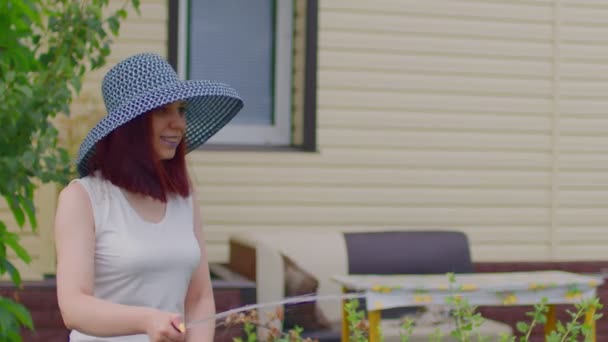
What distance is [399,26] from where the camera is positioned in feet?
27.6

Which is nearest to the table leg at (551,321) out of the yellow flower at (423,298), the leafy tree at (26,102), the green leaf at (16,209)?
the yellow flower at (423,298)

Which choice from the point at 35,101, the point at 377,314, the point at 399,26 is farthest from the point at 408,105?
the point at 35,101

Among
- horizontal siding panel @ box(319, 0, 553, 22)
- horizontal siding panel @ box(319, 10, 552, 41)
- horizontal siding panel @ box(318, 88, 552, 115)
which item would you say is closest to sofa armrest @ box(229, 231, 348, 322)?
horizontal siding panel @ box(318, 88, 552, 115)

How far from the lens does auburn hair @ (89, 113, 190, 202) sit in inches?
128

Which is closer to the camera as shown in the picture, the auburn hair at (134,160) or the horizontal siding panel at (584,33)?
the auburn hair at (134,160)

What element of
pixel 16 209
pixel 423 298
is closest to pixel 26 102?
pixel 16 209

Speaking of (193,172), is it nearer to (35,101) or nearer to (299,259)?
(299,259)

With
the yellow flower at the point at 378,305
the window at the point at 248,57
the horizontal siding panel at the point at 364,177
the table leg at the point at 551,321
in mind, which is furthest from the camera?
the window at the point at 248,57

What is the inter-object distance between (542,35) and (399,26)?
117cm

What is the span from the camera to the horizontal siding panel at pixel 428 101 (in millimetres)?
8320

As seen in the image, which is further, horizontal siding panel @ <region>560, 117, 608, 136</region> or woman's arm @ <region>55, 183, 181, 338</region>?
horizontal siding panel @ <region>560, 117, 608, 136</region>

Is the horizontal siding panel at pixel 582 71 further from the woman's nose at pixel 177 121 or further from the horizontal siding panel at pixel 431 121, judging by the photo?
the woman's nose at pixel 177 121

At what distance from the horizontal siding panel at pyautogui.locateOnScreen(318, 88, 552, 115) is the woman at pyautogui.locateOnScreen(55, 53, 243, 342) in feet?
16.1

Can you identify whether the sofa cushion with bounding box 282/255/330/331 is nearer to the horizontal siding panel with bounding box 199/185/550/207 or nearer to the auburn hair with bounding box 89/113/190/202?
the horizontal siding panel with bounding box 199/185/550/207
